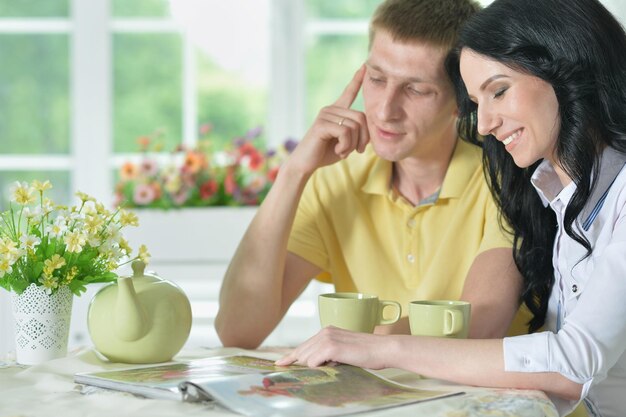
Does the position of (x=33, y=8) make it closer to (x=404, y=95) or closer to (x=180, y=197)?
(x=180, y=197)

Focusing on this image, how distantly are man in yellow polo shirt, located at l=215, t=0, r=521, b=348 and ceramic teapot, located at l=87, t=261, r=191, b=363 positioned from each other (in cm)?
39

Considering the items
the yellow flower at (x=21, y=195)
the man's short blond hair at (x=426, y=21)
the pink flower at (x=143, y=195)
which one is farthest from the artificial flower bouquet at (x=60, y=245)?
the pink flower at (x=143, y=195)

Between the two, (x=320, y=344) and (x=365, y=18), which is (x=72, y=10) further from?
(x=320, y=344)

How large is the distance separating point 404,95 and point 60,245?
757mm

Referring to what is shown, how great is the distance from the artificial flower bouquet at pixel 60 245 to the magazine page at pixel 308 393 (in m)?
0.37

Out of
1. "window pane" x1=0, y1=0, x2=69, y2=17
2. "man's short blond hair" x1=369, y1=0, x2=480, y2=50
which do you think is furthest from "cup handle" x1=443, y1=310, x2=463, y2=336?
"window pane" x1=0, y1=0, x2=69, y2=17

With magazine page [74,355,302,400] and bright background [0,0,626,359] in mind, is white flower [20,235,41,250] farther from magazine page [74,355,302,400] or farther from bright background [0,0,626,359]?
bright background [0,0,626,359]

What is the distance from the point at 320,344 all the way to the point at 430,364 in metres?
0.16

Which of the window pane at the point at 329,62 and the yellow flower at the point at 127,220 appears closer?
the yellow flower at the point at 127,220

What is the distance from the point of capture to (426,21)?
190 centimetres

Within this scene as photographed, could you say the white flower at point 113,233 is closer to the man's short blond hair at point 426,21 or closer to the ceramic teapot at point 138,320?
the ceramic teapot at point 138,320

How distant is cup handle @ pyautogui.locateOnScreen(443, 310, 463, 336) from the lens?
148cm

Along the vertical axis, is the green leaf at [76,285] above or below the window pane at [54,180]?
below

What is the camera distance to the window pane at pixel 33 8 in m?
4.09
